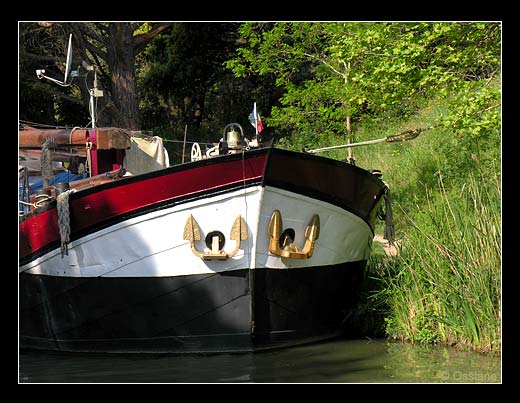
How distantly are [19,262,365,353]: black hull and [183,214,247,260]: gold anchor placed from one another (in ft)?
0.76

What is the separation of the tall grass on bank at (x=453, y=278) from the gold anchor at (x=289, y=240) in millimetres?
1150

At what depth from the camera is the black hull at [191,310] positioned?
8.75 m

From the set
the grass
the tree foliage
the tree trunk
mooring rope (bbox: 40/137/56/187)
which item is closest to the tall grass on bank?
the grass

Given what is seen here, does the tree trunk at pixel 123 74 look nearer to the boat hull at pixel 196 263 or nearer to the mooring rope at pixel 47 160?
the mooring rope at pixel 47 160

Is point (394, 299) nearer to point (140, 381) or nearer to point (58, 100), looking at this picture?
point (140, 381)

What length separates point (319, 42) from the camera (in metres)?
15.2

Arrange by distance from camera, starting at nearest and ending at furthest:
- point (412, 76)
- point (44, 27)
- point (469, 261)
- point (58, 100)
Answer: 1. point (469, 261)
2. point (412, 76)
3. point (44, 27)
4. point (58, 100)

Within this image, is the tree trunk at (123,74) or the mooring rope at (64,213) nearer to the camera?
the mooring rope at (64,213)

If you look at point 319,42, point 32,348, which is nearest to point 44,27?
point 319,42

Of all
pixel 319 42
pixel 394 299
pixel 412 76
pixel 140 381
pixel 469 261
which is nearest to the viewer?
pixel 140 381

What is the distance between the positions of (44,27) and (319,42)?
27.3ft

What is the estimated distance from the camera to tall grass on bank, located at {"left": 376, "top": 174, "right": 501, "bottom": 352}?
28.0 feet

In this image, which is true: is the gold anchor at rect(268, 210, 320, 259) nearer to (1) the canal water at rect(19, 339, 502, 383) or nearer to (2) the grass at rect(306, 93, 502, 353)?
(1) the canal water at rect(19, 339, 502, 383)

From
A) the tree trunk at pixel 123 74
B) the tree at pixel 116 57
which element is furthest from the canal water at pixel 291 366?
the tree trunk at pixel 123 74
